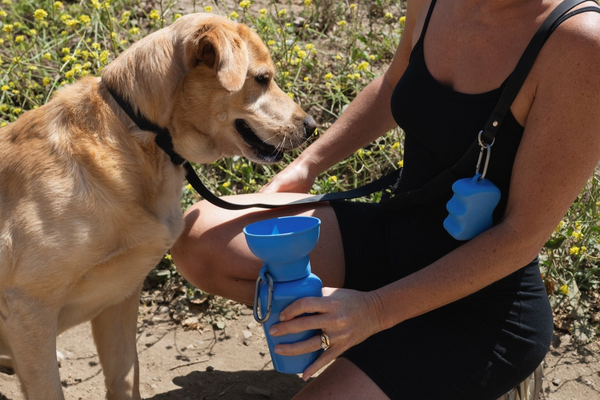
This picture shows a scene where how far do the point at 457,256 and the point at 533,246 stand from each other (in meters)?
0.23

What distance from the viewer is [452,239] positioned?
7.12 feet

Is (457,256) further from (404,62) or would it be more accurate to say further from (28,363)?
(28,363)

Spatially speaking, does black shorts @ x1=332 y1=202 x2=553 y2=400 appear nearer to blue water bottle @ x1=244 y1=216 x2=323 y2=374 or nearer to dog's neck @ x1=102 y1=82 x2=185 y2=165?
blue water bottle @ x1=244 y1=216 x2=323 y2=374

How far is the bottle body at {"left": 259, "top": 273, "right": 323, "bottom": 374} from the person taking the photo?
1.81m

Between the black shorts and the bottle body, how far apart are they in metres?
0.26

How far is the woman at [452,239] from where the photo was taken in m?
1.80

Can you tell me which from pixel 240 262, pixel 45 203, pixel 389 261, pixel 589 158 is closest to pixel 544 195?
pixel 589 158

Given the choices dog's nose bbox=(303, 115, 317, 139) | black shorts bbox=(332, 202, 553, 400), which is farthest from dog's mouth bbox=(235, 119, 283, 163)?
black shorts bbox=(332, 202, 553, 400)

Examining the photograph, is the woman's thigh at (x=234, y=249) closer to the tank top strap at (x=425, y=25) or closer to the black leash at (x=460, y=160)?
the black leash at (x=460, y=160)

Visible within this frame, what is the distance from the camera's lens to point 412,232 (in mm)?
2279

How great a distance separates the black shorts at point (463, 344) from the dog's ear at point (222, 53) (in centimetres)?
85

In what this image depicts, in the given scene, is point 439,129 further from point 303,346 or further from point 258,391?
point 258,391

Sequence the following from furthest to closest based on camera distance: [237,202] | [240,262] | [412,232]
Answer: [237,202], [240,262], [412,232]

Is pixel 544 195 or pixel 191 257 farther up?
pixel 544 195
